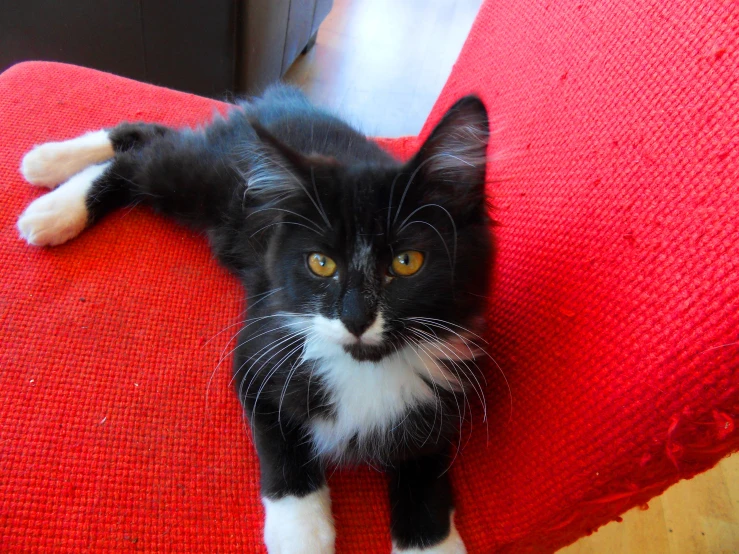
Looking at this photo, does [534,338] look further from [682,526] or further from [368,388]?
[682,526]

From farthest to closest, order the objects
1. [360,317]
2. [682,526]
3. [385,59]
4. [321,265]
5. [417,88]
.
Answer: [385,59], [417,88], [682,526], [321,265], [360,317]

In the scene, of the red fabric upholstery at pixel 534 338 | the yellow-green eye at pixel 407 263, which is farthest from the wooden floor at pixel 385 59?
the yellow-green eye at pixel 407 263

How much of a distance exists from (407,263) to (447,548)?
0.54 metres

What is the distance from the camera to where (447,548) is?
0.96m

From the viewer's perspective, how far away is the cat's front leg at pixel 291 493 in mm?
911

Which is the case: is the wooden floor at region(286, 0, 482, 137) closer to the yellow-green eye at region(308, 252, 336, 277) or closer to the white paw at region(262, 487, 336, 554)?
the yellow-green eye at region(308, 252, 336, 277)

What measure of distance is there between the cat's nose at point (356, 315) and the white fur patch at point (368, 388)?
5.9 inches

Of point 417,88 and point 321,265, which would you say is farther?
point 417,88

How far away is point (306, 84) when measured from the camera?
125 inches

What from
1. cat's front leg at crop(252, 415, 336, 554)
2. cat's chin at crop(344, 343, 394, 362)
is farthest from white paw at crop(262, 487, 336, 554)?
cat's chin at crop(344, 343, 394, 362)

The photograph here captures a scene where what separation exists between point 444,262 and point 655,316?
35 centimetres

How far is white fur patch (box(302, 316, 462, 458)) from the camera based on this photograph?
99 cm

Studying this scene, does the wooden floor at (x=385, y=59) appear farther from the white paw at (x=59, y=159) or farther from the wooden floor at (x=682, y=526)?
the wooden floor at (x=682, y=526)

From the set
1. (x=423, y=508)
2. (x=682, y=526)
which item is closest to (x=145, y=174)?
(x=423, y=508)
